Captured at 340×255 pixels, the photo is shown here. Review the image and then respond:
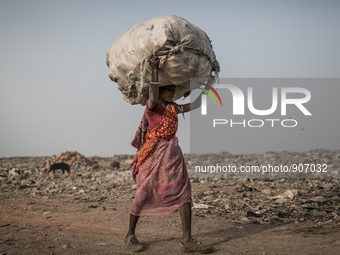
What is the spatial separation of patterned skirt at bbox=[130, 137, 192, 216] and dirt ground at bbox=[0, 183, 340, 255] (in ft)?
1.49

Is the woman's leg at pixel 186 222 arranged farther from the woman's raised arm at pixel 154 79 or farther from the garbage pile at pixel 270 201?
the garbage pile at pixel 270 201

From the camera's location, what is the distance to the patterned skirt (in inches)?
123

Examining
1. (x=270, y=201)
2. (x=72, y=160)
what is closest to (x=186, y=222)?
(x=270, y=201)

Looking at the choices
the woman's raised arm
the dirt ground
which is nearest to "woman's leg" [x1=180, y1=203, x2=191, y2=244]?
the dirt ground

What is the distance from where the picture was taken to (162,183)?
10.3 ft

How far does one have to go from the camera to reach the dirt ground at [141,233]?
125 inches

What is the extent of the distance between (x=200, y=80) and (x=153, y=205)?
1369 mm

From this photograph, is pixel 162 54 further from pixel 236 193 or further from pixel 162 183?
pixel 236 193

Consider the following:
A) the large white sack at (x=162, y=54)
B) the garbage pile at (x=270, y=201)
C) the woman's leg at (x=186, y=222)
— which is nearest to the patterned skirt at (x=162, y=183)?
the woman's leg at (x=186, y=222)

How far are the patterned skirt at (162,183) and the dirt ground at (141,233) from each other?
0.45 meters

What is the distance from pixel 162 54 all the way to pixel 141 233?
2.19m

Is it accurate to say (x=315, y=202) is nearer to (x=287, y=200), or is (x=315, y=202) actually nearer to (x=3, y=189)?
(x=287, y=200)

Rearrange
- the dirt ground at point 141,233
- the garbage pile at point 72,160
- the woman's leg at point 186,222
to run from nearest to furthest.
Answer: the woman's leg at point 186,222, the dirt ground at point 141,233, the garbage pile at point 72,160

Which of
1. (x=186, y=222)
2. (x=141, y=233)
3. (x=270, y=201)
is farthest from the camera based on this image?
(x=270, y=201)
